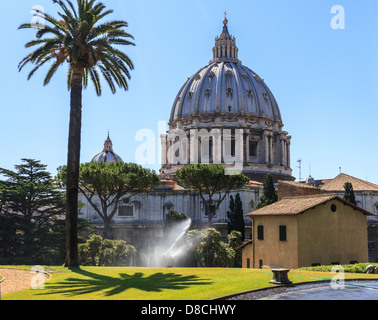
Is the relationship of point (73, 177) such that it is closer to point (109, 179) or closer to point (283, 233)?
point (283, 233)

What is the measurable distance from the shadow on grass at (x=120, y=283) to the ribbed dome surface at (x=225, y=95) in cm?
7049

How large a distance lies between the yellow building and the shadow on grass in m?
12.5

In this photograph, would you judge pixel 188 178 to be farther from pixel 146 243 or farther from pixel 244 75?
pixel 244 75

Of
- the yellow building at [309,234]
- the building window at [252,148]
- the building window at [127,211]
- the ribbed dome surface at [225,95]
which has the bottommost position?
the yellow building at [309,234]

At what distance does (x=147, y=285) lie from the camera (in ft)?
61.7

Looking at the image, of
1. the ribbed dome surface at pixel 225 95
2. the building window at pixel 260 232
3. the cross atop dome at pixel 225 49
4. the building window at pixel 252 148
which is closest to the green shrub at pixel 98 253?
the building window at pixel 260 232

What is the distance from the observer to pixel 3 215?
48.7 m

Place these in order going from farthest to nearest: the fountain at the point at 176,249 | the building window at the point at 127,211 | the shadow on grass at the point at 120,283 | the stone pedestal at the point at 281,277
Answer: the building window at the point at 127,211
the fountain at the point at 176,249
the stone pedestal at the point at 281,277
the shadow on grass at the point at 120,283

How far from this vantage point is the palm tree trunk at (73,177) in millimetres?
26891

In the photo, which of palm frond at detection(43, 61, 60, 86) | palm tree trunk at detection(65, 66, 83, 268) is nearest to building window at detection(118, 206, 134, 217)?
palm frond at detection(43, 61, 60, 86)

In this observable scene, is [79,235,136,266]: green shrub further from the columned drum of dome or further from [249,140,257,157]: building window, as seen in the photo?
[249,140,257,157]: building window

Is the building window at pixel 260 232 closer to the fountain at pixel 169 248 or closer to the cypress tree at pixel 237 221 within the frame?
the fountain at pixel 169 248

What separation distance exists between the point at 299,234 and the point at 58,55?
1891 centimetres
